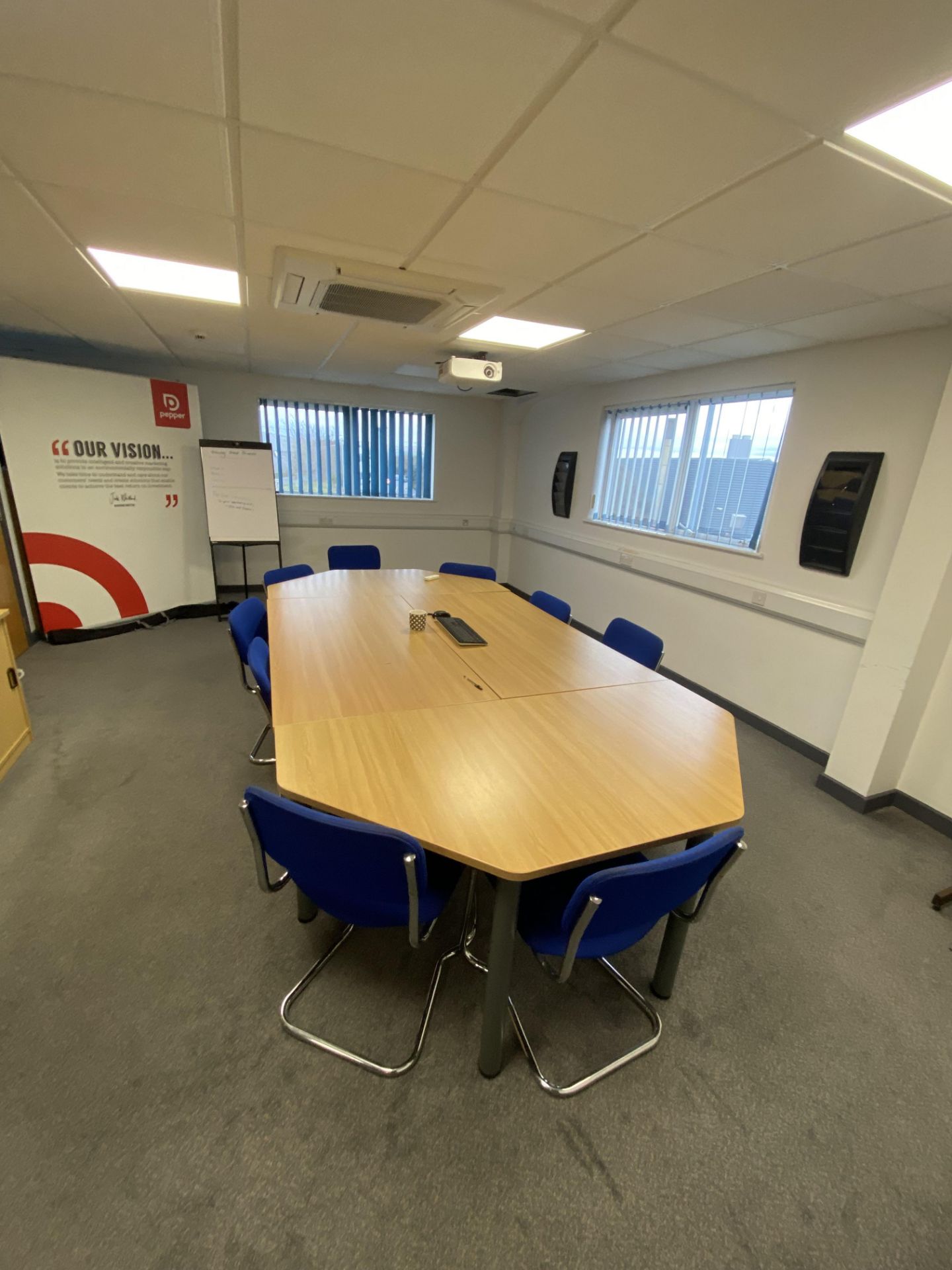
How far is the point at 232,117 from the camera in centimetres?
125

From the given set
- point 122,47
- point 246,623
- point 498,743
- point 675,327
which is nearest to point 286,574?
point 246,623

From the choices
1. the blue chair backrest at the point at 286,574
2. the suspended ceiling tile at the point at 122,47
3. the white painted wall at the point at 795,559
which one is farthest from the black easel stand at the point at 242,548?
the suspended ceiling tile at the point at 122,47

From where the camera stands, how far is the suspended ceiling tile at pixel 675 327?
2566mm

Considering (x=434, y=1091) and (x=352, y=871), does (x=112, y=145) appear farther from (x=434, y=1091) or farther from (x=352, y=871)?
(x=434, y=1091)

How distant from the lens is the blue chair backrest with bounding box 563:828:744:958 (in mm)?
1129

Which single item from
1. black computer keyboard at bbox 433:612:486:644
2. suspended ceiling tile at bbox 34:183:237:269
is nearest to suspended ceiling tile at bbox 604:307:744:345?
black computer keyboard at bbox 433:612:486:644

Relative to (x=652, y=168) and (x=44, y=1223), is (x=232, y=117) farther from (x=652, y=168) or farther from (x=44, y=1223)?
(x=44, y=1223)

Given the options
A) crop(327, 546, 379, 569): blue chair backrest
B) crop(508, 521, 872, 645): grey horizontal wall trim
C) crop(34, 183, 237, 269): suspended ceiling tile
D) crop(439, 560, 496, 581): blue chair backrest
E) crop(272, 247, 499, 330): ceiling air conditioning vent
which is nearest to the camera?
crop(34, 183, 237, 269): suspended ceiling tile

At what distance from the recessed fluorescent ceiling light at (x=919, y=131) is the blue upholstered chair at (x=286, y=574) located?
3.33 meters

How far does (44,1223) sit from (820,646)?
3.89 m

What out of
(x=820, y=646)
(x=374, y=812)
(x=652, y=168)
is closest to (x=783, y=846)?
(x=820, y=646)

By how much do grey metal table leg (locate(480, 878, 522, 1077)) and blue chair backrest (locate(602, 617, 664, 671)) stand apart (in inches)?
62.6

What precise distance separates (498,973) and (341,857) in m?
0.56

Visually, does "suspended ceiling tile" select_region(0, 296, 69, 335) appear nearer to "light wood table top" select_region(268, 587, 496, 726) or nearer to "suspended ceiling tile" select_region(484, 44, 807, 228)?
"light wood table top" select_region(268, 587, 496, 726)
